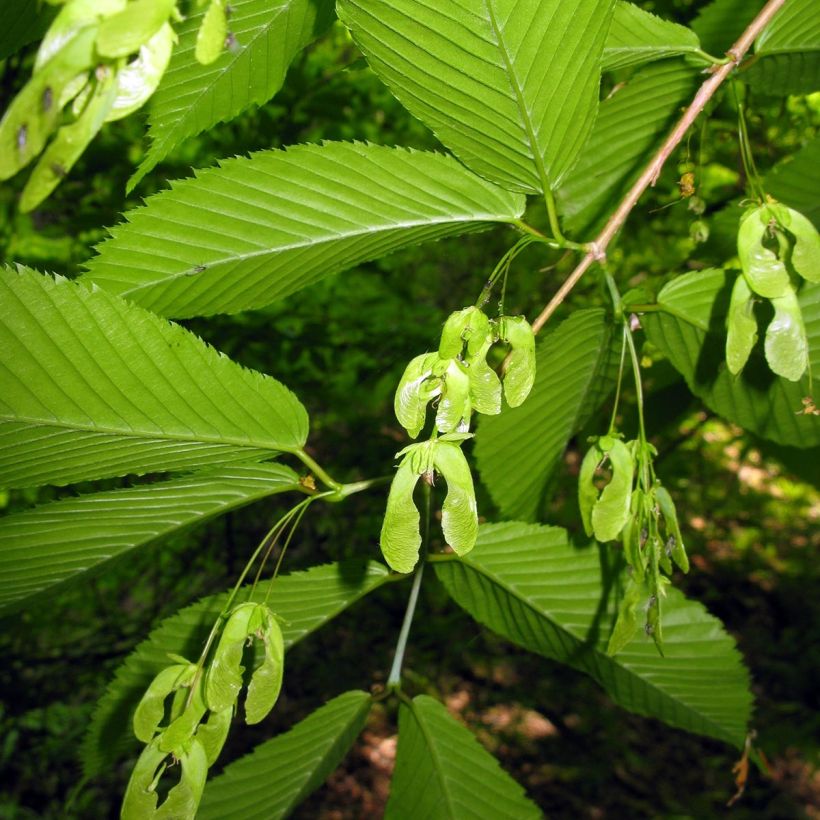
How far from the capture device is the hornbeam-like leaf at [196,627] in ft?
3.52

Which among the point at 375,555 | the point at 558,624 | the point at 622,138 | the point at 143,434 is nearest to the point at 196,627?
the point at 143,434

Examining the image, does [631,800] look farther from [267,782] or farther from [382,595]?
[267,782]

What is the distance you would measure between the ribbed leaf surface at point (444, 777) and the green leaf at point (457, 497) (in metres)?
0.52

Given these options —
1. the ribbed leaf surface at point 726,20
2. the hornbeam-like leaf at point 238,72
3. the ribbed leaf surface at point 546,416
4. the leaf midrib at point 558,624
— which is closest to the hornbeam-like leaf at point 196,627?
the leaf midrib at point 558,624

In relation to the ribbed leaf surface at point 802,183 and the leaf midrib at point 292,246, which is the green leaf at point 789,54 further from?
the leaf midrib at point 292,246

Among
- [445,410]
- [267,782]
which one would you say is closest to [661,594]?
[445,410]

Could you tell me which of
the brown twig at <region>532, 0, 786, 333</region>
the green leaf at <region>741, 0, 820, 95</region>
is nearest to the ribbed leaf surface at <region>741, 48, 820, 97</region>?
the green leaf at <region>741, 0, 820, 95</region>

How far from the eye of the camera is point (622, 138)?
121cm

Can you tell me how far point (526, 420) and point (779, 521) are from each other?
4.24 m

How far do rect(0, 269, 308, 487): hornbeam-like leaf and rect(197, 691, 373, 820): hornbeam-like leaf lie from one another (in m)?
0.45

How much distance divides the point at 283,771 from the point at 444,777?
8.6 inches

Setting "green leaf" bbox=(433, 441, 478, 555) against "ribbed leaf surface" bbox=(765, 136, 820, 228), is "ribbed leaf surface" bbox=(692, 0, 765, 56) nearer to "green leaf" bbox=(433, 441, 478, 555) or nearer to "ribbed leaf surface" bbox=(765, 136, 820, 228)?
"ribbed leaf surface" bbox=(765, 136, 820, 228)

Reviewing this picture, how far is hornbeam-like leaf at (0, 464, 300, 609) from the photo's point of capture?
903mm

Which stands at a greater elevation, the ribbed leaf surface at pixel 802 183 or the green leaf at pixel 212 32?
the green leaf at pixel 212 32
